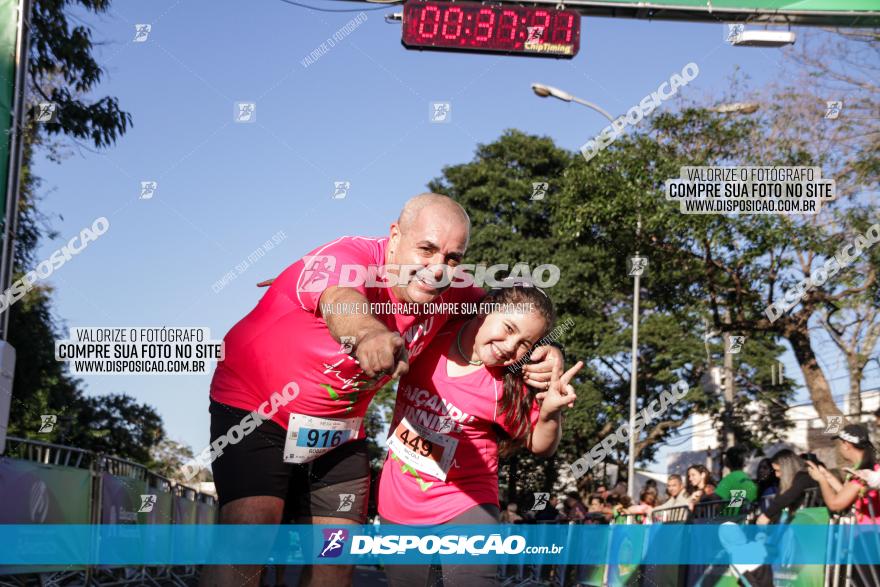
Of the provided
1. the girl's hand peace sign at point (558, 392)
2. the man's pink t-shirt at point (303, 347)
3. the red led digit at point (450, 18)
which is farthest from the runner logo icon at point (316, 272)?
the red led digit at point (450, 18)

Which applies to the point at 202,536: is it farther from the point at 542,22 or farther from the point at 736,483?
the point at 542,22

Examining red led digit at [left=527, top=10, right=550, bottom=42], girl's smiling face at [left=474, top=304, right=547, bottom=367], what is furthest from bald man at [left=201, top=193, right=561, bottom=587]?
red led digit at [left=527, top=10, right=550, bottom=42]

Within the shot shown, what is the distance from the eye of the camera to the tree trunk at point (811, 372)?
14.6 metres

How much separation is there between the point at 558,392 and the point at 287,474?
3.47 feet

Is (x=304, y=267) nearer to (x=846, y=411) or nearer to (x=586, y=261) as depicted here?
(x=846, y=411)

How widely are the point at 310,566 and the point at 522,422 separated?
3.29ft

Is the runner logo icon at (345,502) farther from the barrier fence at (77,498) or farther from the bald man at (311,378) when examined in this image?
the barrier fence at (77,498)

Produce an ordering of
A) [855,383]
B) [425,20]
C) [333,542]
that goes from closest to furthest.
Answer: [333,542] < [425,20] < [855,383]

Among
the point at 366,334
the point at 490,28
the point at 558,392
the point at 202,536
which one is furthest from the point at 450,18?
the point at 366,334

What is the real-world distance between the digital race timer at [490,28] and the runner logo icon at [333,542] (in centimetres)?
549

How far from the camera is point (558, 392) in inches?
155

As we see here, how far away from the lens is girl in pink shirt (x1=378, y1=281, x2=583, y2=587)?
4023 mm

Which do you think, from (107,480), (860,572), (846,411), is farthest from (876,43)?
(107,480)

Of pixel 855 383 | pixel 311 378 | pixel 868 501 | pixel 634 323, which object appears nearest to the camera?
pixel 311 378
